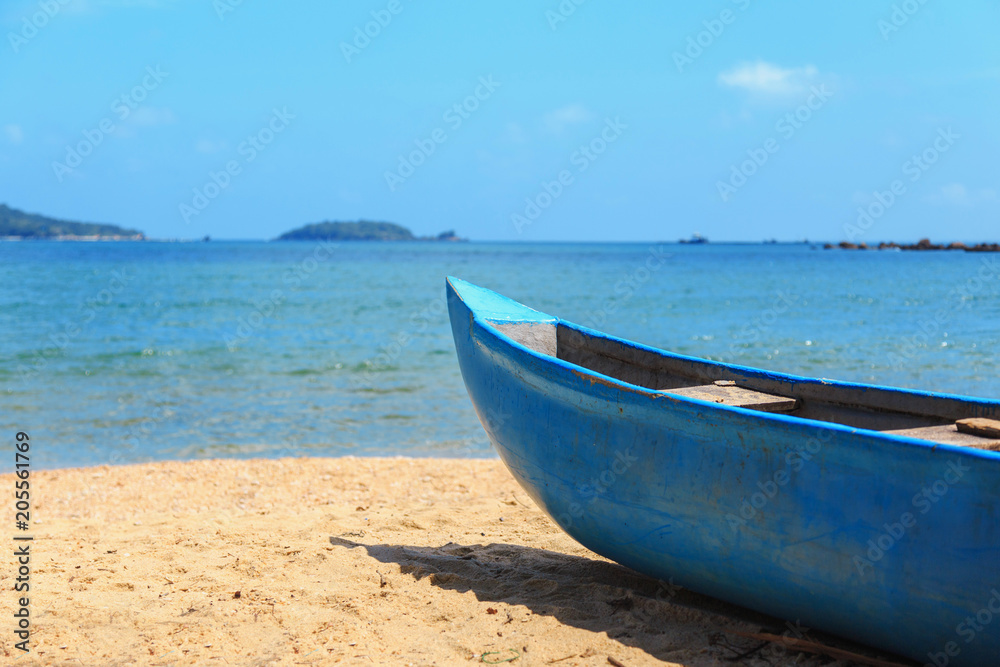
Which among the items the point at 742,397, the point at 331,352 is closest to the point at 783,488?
the point at 742,397

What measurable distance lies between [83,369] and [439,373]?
602cm

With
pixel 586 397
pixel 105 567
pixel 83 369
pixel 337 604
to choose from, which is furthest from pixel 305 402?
pixel 586 397

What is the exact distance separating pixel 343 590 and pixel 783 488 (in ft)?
7.54

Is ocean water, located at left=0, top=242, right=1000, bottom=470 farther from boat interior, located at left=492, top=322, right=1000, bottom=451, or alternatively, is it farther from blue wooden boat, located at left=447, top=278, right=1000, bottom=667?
blue wooden boat, located at left=447, top=278, right=1000, bottom=667

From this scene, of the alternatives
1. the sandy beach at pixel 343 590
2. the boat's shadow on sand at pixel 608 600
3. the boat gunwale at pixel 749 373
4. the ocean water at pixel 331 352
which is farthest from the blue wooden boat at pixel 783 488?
the ocean water at pixel 331 352

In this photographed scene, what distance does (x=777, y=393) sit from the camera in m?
4.30

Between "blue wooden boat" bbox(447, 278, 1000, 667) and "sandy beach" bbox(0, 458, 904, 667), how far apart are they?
36 cm

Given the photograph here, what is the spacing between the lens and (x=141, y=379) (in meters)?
11.9

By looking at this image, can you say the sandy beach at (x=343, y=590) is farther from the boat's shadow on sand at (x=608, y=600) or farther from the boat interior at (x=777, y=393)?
the boat interior at (x=777, y=393)

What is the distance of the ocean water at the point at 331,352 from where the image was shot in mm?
8750

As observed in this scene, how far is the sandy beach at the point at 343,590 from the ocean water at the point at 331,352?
94.1 inches

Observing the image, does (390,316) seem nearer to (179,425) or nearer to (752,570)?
(179,425)

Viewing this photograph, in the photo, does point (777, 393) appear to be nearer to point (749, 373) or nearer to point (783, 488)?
point (749, 373)

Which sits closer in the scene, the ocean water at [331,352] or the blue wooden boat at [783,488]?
the blue wooden boat at [783,488]
